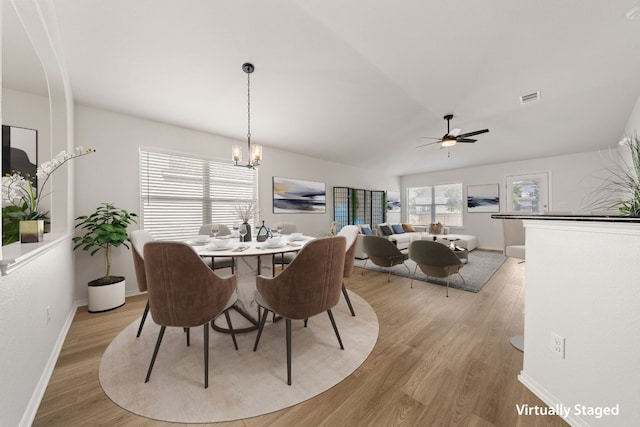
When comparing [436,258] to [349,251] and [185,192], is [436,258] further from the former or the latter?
[185,192]

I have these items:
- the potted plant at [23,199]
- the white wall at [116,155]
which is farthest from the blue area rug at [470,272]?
the potted plant at [23,199]

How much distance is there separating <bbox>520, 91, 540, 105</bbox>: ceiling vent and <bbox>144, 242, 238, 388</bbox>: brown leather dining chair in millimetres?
4726

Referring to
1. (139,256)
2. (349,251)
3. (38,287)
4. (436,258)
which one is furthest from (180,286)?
(436,258)

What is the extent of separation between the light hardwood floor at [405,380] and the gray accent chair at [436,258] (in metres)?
0.56

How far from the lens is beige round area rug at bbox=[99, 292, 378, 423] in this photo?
4.59ft

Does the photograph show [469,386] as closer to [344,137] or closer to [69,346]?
[69,346]

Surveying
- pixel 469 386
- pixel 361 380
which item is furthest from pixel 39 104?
pixel 469 386

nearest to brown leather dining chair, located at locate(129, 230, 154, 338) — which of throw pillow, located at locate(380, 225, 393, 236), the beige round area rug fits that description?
the beige round area rug

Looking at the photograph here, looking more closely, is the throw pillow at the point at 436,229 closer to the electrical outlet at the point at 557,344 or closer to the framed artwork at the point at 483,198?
the framed artwork at the point at 483,198

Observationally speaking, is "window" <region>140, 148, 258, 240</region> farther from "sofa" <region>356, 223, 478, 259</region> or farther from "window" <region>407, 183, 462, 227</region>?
"window" <region>407, 183, 462, 227</region>

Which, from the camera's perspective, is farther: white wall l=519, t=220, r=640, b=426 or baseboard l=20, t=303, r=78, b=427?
baseboard l=20, t=303, r=78, b=427

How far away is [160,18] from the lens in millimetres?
2035

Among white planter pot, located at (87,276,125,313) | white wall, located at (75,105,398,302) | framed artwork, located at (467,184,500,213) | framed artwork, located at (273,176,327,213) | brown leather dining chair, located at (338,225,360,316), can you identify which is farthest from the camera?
framed artwork, located at (467,184,500,213)

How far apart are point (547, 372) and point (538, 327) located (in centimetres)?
26
